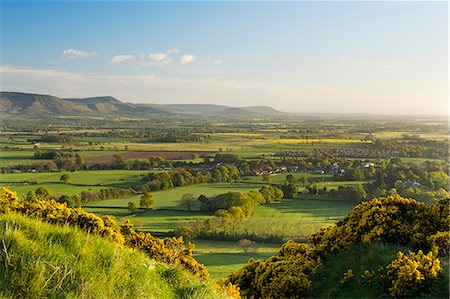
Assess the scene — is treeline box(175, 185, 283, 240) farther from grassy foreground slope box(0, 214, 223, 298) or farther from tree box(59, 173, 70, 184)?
grassy foreground slope box(0, 214, 223, 298)

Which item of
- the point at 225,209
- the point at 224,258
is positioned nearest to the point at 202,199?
the point at 225,209

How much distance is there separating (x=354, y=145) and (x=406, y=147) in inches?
886

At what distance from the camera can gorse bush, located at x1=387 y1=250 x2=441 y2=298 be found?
1067cm

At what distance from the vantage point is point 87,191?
6159 cm

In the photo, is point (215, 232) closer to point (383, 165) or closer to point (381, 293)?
point (381, 293)

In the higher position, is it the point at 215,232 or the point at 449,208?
the point at 449,208

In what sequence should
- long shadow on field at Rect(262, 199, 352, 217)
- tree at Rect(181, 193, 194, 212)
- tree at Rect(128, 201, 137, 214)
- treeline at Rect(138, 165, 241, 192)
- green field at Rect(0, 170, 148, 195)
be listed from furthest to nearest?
1. treeline at Rect(138, 165, 241, 192)
2. green field at Rect(0, 170, 148, 195)
3. tree at Rect(181, 193, 194, 212)
4. long shadow on field at Rect(262, 199, 352, 217)
5. tree at Rect(128, 201, 137, 214)

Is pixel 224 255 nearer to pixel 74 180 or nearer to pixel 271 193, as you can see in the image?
pixel 271 193

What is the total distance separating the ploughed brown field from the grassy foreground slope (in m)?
89.0

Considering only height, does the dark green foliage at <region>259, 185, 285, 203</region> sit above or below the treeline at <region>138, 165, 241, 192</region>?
below

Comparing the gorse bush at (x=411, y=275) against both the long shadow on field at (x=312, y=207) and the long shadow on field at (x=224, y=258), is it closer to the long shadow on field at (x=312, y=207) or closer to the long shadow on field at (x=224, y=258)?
the long shadow on field at (x=224, y=258)

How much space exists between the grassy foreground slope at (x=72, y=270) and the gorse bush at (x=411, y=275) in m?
5.95

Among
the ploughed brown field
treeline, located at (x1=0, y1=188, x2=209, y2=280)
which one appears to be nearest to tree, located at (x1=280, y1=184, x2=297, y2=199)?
the ploughed brown field

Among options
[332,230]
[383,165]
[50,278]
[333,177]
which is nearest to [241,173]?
[333,177]
